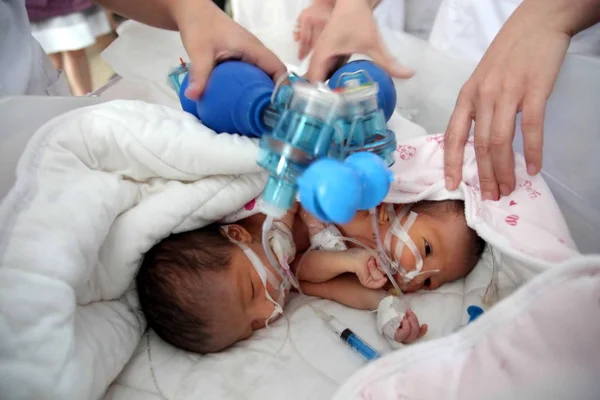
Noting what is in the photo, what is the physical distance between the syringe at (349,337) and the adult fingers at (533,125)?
1.27 ft

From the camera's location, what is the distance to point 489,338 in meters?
0.55

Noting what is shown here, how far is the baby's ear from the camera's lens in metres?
0.88

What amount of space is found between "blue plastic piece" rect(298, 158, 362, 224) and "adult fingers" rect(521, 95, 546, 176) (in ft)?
1.25

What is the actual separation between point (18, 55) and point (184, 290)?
588 millimetres

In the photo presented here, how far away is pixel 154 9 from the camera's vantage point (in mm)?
942

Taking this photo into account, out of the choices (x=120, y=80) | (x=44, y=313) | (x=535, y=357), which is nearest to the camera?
(x=535, y=357)

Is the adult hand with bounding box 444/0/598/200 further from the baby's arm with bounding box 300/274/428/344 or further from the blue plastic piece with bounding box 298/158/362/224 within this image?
the blue plastic piece with bounding box 298/158/362/224

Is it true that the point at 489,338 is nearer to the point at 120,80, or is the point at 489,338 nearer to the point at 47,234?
the point at 47,234

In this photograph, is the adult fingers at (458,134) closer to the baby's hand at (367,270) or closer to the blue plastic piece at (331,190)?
the baby's hand at (367,270)

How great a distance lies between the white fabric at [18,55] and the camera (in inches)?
35.7

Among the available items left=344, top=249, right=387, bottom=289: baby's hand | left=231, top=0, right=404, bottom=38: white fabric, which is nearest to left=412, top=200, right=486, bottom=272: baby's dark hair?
left=344, top=249, right=387, bottom=289: baby's hand

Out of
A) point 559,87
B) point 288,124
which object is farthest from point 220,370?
point 559,87

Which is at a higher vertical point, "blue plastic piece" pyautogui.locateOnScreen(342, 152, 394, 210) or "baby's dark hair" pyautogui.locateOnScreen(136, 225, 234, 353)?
"blue plastic piece" pyautogui.locateOnScreen(342, 152, 394, 210)

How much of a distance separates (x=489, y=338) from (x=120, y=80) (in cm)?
109
